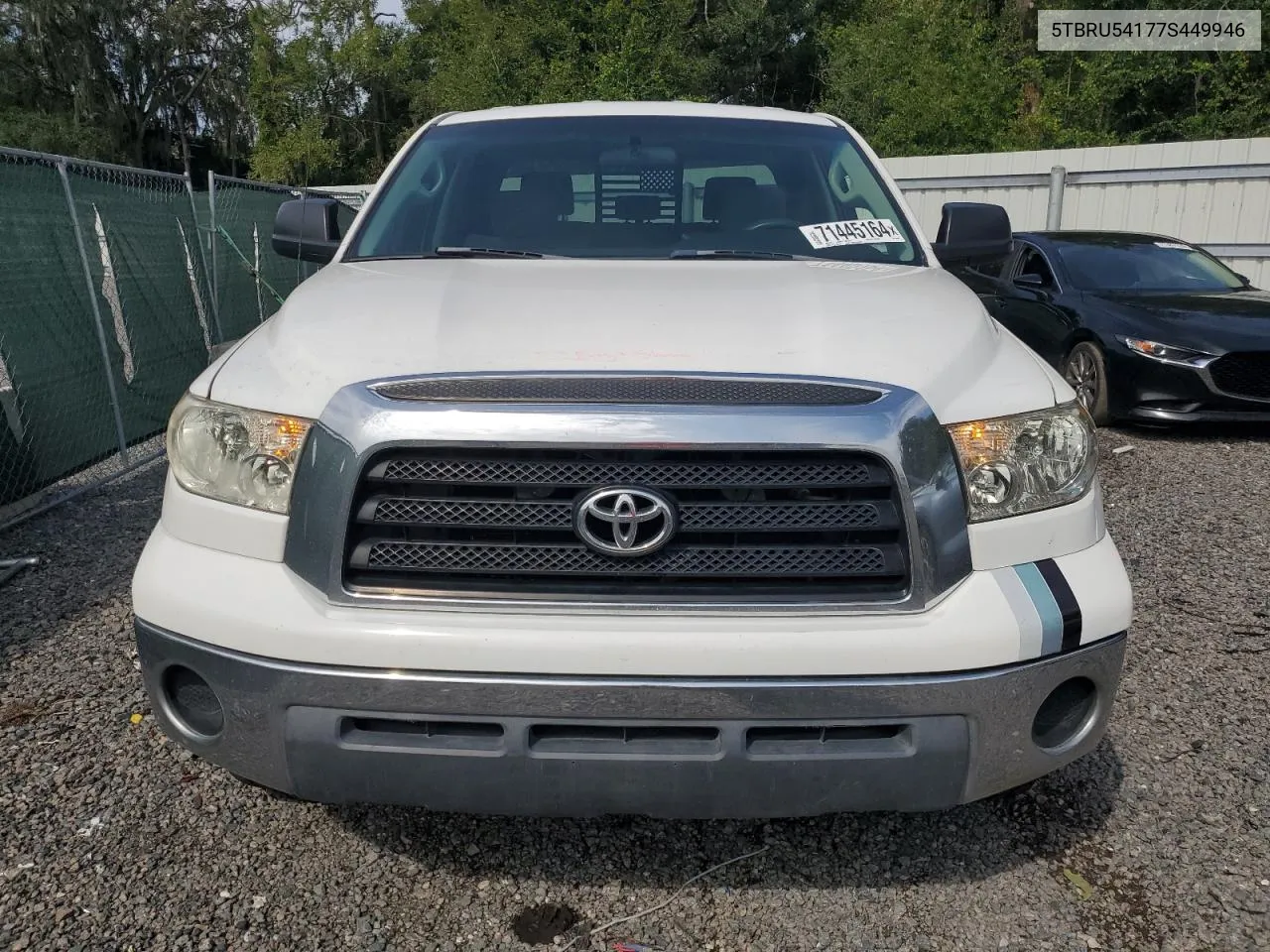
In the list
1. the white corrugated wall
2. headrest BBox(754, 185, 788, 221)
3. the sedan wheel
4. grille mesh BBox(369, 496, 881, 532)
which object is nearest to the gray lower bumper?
grille mesh BBox(369, 496, 881, 532)

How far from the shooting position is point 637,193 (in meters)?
3.45

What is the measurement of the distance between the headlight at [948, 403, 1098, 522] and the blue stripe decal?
148mm

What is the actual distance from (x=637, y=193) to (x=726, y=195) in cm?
31

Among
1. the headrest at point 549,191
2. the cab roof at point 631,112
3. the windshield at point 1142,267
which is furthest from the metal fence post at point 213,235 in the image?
the windshield at point 1142,267

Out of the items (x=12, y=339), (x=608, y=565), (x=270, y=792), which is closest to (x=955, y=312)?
(x=608, y=565)

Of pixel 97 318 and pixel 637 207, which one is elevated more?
pixel 637 207

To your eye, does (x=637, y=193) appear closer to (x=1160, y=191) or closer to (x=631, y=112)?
→ (x=631, y=112)

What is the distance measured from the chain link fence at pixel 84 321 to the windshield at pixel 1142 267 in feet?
23.8

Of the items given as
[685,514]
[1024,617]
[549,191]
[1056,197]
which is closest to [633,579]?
[685,514]

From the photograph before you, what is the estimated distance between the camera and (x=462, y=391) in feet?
6.38

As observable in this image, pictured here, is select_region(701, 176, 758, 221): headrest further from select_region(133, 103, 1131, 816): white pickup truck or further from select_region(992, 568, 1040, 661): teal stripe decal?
select_region(992, 568, 1040, 661): teal stripe decal

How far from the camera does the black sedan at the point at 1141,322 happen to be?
280 inches

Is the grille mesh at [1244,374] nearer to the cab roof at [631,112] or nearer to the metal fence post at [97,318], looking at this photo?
the cab roof at [631,112]

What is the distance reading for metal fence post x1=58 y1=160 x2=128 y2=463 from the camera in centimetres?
606
